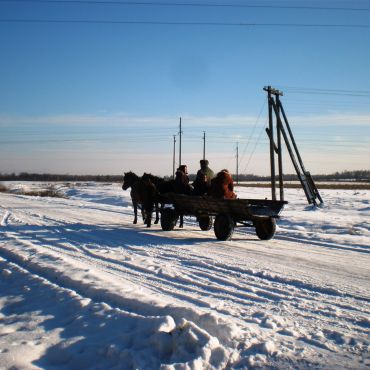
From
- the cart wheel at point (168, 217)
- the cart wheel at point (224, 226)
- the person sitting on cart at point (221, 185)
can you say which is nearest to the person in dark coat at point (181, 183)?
the cart wheel at point (168, 217)

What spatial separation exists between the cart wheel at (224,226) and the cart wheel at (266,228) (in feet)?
2.43

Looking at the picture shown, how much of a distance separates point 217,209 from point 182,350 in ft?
23.9

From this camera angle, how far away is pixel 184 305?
545 centimetres

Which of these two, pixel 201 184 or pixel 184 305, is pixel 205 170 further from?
pixel 184 305

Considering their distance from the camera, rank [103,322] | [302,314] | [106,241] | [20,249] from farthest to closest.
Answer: [106,241]
[20,249]
[302,314]
[103,322]

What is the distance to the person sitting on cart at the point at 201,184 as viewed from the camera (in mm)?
12891

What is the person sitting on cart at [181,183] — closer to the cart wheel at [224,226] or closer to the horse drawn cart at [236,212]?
the horse drawn cart at [236,212]

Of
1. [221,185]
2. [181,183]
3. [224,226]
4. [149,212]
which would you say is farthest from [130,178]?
[224,226]

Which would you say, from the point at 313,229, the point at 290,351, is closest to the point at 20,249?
the point at 290,351

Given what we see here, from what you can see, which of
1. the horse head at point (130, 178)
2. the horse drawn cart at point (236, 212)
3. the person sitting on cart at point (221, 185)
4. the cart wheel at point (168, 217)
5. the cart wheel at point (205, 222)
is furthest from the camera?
the horse head at point (130, 178)

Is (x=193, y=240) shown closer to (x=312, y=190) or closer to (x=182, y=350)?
(x=182, y=350)

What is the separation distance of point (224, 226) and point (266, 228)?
1086 mm

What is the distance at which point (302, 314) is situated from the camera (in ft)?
17.0

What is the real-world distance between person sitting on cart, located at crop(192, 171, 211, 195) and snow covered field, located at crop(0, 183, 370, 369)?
263cm
